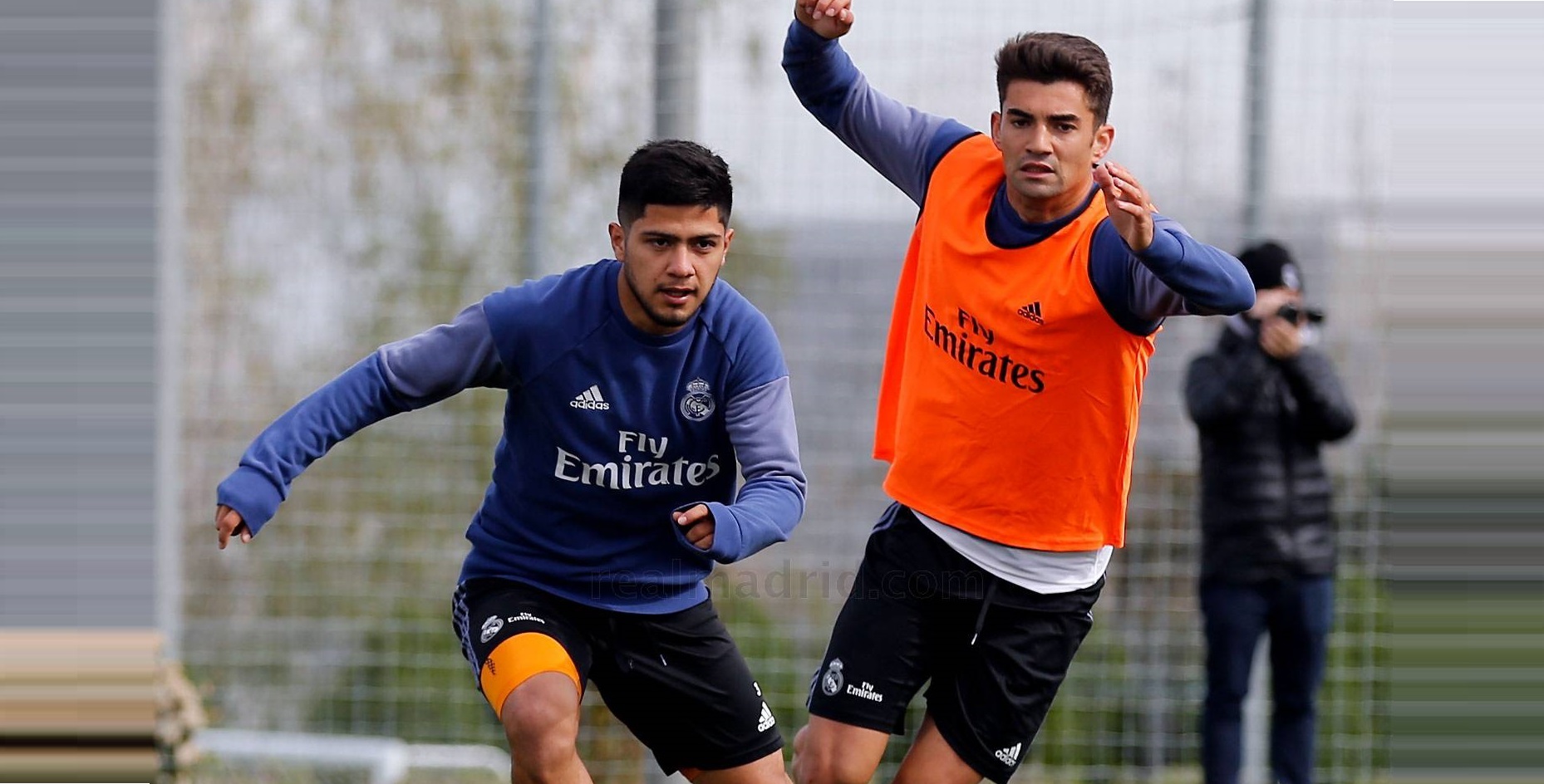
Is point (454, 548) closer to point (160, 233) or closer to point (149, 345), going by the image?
point (160, 233)

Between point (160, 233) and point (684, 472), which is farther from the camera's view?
point (160, 233)

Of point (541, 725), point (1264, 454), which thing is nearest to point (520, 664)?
point (541, 725)

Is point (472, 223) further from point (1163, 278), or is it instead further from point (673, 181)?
point (1163, 278)

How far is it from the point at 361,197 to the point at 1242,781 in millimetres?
4468

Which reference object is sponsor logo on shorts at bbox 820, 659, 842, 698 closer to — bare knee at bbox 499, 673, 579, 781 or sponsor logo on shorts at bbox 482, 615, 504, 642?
bare knee at bbox 499, 673, 579, 781

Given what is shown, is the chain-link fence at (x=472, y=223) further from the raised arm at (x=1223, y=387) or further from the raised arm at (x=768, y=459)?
the raised arm at (x=768, y=459)

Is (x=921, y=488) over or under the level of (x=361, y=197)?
under

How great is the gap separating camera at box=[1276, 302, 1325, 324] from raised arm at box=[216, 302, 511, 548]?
10.3 ft

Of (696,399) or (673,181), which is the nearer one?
(673,181)

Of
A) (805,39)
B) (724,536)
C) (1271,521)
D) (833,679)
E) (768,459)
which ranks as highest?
(805,39)

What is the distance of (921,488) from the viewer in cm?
432

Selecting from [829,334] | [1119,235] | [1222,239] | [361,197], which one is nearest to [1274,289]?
[1222,239]

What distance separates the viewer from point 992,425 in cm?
418

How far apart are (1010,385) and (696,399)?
0.82 m
